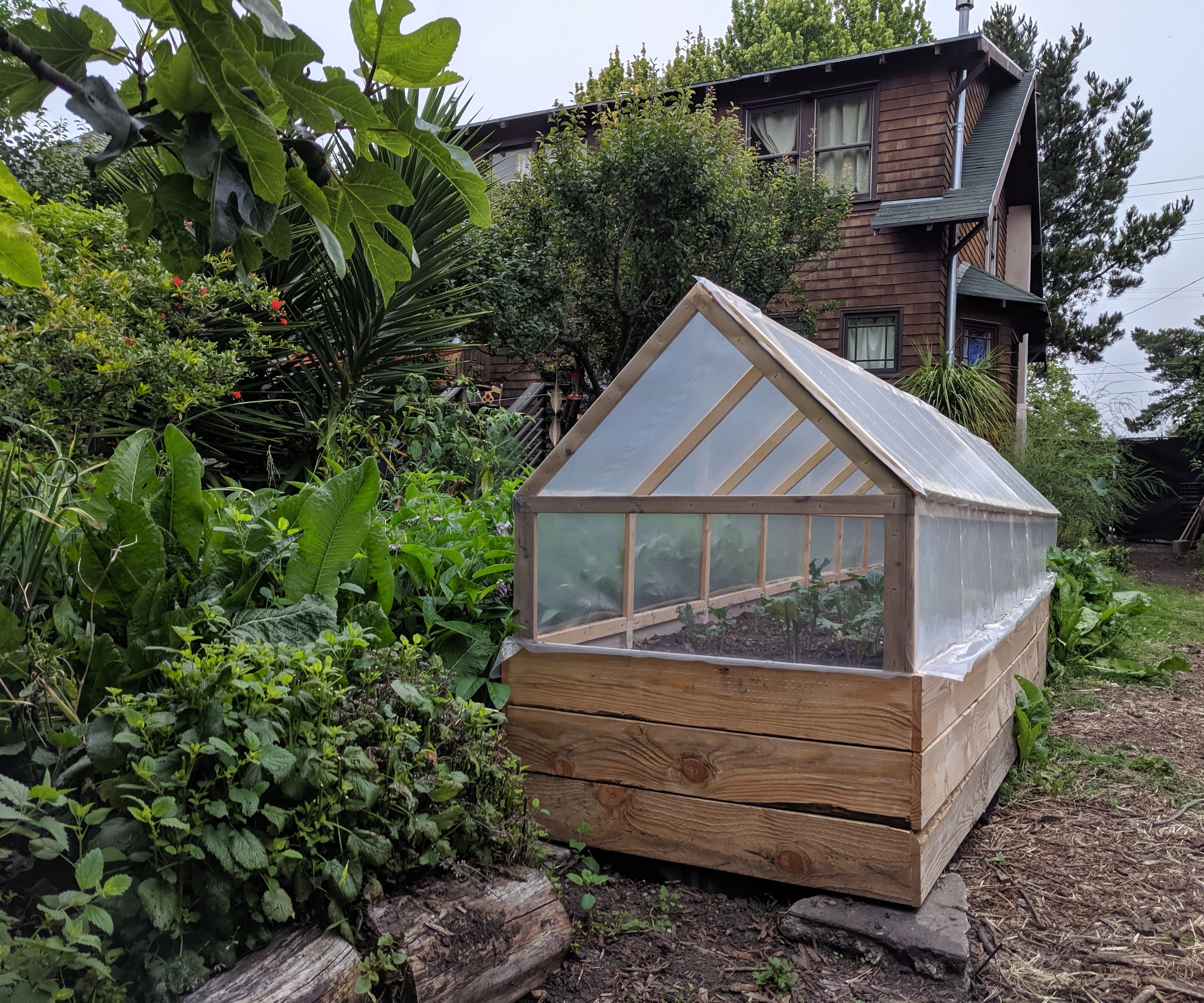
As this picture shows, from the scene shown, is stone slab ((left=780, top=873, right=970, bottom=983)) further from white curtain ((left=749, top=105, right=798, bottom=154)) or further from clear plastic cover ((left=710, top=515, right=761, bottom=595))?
white curtain ((left=749, top=105, right=798, bottom=154))

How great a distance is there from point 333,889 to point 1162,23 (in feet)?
109

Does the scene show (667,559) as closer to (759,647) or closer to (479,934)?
(759,647)

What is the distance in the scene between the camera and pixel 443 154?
1029 millimetres

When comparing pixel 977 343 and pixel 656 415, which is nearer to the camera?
pixel 656 415

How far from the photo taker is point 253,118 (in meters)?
0.88

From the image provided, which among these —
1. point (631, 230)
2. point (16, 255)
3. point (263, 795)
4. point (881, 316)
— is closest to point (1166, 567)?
point (881, 316)

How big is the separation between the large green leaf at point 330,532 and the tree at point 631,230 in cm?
586

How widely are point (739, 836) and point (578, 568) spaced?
968 mm

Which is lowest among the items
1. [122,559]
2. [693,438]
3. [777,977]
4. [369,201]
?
[777,977]

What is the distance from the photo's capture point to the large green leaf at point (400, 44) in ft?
3.03

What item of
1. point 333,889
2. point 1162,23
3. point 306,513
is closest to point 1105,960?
point 333,889

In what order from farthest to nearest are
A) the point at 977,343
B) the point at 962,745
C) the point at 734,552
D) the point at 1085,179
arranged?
the point at 1085,179 → the point at 977,343 → the point at 734,552 → the point at 962,745

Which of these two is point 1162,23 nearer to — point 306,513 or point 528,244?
point 528,244

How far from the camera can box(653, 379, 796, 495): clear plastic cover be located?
9.00ft
